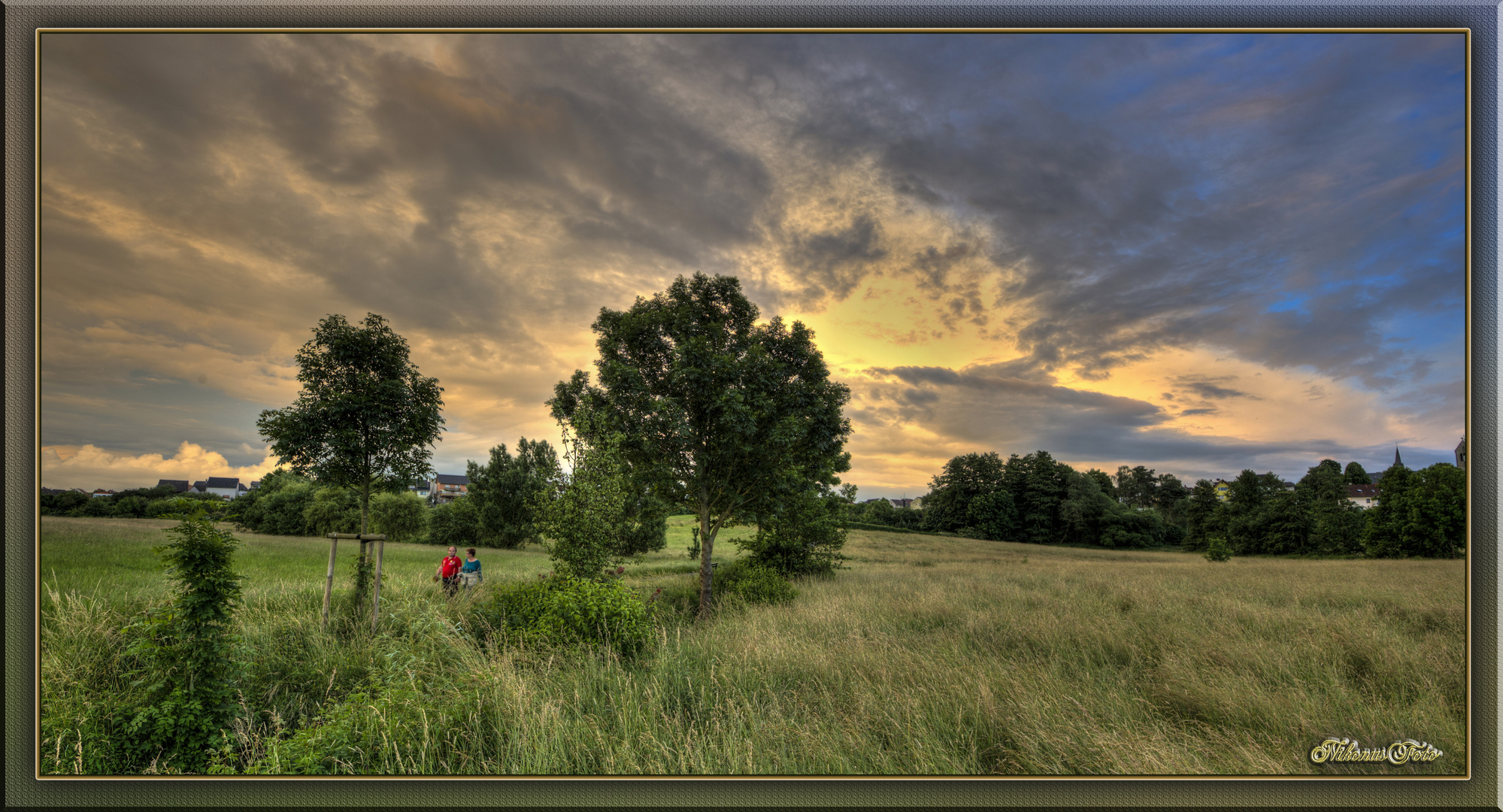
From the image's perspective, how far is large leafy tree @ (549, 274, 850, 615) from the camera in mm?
8961

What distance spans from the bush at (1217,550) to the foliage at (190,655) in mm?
24276

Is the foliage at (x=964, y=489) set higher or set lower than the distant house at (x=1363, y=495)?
lower

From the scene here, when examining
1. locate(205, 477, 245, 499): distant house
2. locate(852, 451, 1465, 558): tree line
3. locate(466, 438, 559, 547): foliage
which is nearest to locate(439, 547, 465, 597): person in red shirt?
locate(205, 477, 245, 499): distant house

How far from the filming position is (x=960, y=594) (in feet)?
31.3

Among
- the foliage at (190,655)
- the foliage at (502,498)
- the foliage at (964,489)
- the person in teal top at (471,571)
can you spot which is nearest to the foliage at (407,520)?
the foliage at (502,498)

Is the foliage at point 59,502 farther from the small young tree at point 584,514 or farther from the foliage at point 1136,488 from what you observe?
the foliage at point 1136,488

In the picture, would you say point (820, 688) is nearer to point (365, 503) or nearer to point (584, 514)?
point (584, 514)

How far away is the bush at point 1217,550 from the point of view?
16.2 meters

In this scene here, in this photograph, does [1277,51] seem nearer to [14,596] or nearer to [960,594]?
[960,594]

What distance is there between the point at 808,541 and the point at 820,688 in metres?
11.3

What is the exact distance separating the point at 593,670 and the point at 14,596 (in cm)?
445

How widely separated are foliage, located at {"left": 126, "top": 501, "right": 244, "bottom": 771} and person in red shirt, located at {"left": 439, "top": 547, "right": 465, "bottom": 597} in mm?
4559

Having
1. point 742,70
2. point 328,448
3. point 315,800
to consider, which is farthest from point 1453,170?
point 328,448

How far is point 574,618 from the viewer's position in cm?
530
